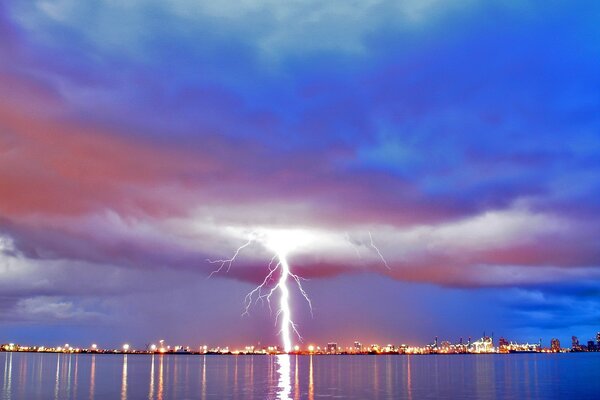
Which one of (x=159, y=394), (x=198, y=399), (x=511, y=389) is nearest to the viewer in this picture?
(x=198, y=399)

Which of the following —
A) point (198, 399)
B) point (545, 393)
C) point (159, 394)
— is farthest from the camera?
point (545, 393)

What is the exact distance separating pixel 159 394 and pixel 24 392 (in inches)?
674

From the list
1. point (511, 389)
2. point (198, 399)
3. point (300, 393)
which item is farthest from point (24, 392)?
point (511, 389)

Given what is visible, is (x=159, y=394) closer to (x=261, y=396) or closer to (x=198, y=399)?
(x=198, y=399)

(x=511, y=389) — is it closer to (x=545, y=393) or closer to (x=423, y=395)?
(x=545, y=393)

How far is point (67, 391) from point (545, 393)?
64.2 m

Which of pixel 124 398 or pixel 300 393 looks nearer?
pixel 124 398

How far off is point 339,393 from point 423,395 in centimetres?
1073

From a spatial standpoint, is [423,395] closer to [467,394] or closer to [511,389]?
[467,394]

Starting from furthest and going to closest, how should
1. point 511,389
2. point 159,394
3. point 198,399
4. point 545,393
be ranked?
point 511,389 → point 545,393 → point 159,394 → point 198,399

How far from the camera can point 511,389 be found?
85062 mm

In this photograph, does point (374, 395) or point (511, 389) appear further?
point (511, 389)

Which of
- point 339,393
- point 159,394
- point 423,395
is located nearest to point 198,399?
point 159,394

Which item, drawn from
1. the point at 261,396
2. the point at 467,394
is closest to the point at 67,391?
the point at 261,396
